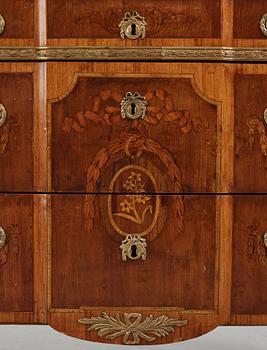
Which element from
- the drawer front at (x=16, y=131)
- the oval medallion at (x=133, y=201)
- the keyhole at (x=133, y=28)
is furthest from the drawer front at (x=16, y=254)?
the keyhole at (x=133, y=28)

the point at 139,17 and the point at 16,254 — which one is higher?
the point at 139,17

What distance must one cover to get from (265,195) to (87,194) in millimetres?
363

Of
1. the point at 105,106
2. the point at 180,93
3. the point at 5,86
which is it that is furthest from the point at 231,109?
the point at 5,86

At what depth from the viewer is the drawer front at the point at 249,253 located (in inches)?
60.9

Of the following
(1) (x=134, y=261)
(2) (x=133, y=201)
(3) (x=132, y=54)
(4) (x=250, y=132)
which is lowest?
(1) (x=134, y=261)

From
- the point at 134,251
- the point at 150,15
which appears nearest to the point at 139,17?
the point at 150,15

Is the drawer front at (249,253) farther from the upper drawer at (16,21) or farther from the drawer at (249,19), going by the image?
the upper drawer at (16,21)

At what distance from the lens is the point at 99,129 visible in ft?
5.03

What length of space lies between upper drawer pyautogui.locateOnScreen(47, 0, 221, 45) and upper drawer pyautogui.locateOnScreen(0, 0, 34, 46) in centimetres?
4

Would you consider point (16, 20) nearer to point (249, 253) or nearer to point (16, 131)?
point (16, 131)

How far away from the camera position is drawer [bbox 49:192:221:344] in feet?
5.07

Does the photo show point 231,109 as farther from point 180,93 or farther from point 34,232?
point 34,232

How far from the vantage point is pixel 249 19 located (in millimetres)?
1514

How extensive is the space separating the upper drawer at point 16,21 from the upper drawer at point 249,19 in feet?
1.35
